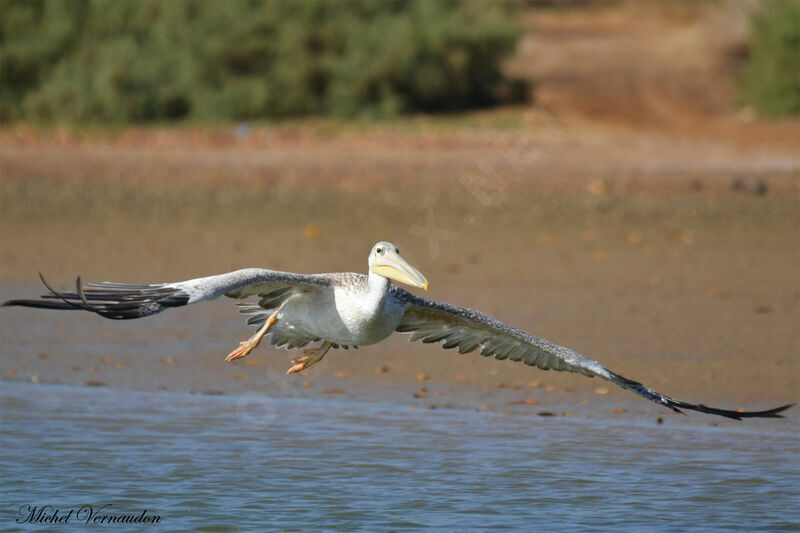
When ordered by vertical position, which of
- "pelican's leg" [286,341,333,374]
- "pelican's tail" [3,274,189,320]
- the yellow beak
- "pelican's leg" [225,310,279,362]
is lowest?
"pelican's leg" [286,341,333,374]

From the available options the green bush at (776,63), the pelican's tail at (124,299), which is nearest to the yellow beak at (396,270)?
the pelican's tail at (124,299)

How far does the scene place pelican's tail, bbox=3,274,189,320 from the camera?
5.83 m

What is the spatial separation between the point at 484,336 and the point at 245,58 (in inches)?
623

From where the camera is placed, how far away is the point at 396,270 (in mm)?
6859

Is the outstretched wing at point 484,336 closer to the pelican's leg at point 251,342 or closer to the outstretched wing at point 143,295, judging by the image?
the pelican's leg at point 251,342

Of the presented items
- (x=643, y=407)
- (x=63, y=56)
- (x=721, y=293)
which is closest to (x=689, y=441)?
(x=643, y=407)

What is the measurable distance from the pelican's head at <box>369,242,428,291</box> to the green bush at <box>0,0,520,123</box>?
14.5 m

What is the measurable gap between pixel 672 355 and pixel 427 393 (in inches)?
85.2

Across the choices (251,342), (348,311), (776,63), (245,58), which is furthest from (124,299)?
(776,63)

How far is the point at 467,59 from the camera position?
2209cm

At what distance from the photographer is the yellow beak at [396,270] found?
6.76 metres

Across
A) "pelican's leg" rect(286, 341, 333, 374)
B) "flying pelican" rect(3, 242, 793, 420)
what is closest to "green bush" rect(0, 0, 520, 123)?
"flying pelican" rect(3, 242, 793, 420)

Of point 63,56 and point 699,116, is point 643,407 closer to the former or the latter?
point 699,116

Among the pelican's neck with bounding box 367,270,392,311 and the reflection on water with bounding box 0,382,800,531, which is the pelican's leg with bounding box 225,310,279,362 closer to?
the pelican's neck with bounding box 367,270,392,311
